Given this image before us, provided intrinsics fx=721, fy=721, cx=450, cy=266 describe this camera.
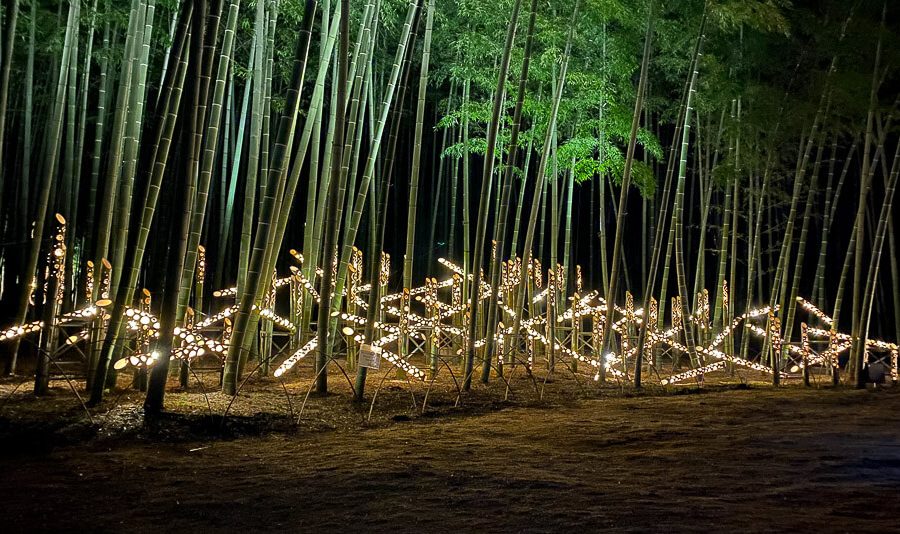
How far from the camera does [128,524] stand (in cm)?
278

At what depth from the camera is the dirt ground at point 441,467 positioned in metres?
2.88

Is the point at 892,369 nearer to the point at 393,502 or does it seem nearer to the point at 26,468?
the point at 393,502

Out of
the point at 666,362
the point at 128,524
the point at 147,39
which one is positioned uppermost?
the point at 147,39

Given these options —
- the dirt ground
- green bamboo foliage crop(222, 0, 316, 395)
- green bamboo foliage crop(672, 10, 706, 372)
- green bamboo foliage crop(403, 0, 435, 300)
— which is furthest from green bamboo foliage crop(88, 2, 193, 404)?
green bamboo foliage crop(672, 10, 706, 372)

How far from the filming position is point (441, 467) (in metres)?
3.79

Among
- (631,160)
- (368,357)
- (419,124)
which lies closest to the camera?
(368,357)

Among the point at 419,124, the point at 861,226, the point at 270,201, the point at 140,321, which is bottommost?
the point at 140,321

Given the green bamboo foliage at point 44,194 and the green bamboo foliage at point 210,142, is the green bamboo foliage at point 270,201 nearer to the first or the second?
the green bamboo foliage at point 210,142

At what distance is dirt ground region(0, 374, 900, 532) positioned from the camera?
2883 mm

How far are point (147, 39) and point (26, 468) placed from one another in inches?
128

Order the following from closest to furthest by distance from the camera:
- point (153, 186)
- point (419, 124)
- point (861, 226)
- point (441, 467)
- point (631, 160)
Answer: point (441, 467), point (153, 186), point (419, 124), point (631, 160), point (861, 226)

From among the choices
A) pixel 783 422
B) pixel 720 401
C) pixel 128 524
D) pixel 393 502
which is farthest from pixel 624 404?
pixel 128 524

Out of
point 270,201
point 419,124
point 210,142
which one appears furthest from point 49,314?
point 419,124

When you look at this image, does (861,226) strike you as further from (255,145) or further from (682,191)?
(255,145)
